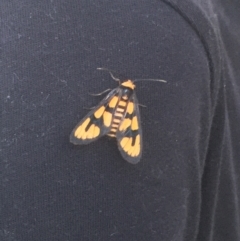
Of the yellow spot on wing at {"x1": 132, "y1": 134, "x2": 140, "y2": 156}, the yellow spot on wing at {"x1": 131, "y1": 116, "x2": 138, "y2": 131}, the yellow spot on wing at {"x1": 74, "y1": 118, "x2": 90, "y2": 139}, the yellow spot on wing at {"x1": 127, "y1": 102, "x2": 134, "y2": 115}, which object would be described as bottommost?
the yellow spot on wing at {"x1": 74, "y1": 118, "x2": 90, "y2": 139}

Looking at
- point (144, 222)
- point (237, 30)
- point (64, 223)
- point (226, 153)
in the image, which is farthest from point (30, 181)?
point (237, 30)

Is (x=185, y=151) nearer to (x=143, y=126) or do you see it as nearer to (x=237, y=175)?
(x=143, y=126)

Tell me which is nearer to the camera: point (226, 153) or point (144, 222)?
point (144, 222)

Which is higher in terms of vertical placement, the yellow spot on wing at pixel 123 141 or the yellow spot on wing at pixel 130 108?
the yellow spot on wing at pixel 130 108

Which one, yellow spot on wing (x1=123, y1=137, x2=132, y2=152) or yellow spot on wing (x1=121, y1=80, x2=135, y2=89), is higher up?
yellow spot on wing (x1=121, y1=80, x2=135, y2=89)

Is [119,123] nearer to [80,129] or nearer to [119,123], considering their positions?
[119,123]

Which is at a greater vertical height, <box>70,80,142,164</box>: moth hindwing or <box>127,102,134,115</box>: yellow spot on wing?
<box>127,102,134,115</box>: yellow spot on wing

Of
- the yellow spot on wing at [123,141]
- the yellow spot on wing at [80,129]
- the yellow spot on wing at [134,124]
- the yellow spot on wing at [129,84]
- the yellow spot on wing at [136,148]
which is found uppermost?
the yellow spot on wing at [129,84]
